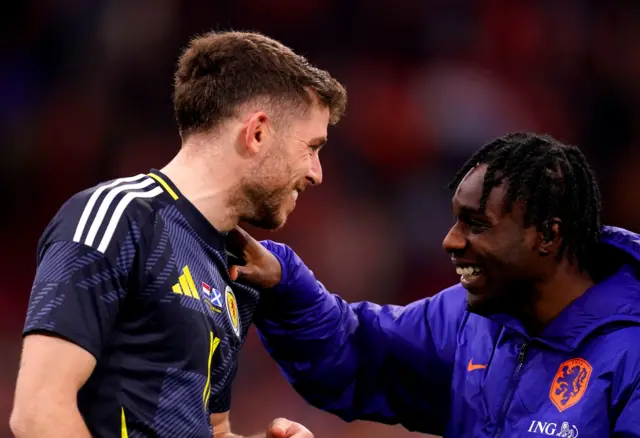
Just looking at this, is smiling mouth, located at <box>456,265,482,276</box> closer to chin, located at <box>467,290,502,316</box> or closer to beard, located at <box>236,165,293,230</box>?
chin, located at <box>467,290,502,316</box>

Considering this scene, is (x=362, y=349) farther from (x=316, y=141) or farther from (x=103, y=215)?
(x=103, y=215)

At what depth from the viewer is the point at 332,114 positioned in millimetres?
2879

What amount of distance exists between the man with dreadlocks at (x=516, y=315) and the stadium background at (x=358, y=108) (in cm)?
219

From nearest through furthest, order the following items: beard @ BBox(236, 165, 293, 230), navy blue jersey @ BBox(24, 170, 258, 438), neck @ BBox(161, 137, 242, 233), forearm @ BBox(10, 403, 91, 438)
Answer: forearm @ BBox(10, 403, 91, 438)
navy blue jersey @ BBox(24, 170, 258, 438)
neck @ BBox(161, 137, 242, 233)
beard @ BBox(236, 165, 293, 230)

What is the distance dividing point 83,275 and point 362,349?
145 cm

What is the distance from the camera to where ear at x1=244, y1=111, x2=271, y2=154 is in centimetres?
262

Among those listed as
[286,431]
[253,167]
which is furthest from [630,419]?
[253,167]

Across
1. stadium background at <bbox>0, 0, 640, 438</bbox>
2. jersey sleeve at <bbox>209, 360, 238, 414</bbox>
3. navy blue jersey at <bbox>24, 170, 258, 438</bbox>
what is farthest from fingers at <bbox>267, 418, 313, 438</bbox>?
stadium background at <bbox>0, 0, 640, 438</bbox>

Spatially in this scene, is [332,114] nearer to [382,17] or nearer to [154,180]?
[154,180]

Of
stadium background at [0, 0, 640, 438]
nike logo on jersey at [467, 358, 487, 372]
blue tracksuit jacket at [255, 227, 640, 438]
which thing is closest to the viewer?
blue tracksuit jacket at [255, 227, 640, 438]

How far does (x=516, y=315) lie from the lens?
3039mm

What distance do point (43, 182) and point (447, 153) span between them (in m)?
2.60

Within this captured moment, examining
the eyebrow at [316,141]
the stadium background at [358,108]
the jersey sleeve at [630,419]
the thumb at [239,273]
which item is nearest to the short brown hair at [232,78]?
the eyebrow at [316,141]

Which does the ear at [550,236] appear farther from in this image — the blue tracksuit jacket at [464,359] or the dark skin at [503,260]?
the blue tracksuit jacket at [464,359]
